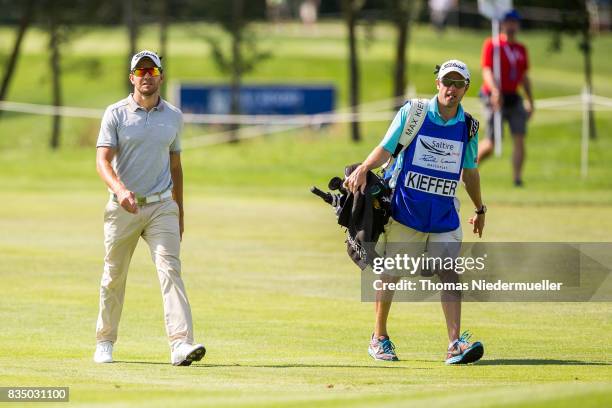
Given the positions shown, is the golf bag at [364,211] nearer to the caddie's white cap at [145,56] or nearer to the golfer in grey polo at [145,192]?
the golfer in grey polo at [145,192]

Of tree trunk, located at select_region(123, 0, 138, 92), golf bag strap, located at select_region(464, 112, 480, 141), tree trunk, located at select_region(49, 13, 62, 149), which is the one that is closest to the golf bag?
golf bag strap, located at select_region(464, 112, 480, 141)

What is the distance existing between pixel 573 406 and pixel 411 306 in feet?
20.3

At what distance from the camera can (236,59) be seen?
36594 millimetres

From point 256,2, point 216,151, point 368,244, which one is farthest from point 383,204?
point 256,2

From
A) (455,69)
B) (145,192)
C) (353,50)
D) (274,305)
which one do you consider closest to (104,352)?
(145,192)

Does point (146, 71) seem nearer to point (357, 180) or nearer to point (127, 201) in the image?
point (127, 201)

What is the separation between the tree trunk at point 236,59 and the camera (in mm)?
36594

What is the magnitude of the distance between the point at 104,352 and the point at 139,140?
4.95 feet

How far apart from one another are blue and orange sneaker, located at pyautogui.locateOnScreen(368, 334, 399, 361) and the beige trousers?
136cm

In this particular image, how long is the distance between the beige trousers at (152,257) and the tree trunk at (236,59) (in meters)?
26.3

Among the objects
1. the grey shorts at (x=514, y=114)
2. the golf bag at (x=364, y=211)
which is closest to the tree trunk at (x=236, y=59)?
the grey shorts at (x=514, y=114)

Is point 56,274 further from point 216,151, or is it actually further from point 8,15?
point 8,15

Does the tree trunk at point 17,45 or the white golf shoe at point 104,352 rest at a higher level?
the white golf shoe at point 104,352

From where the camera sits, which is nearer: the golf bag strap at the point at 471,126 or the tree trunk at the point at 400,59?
the golf bag strap at the point at 471,126
